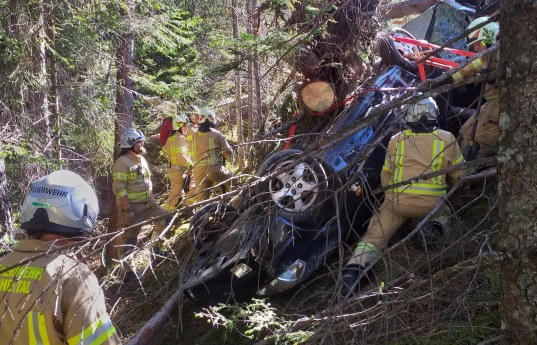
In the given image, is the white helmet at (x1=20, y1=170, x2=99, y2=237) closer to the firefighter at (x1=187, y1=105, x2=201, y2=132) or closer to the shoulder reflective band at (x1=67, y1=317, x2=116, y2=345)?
the shoulder reflective band at (x1=67, y1=317, x2=116, y2=345)

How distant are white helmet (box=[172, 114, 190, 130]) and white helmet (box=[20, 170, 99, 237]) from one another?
7123 mm

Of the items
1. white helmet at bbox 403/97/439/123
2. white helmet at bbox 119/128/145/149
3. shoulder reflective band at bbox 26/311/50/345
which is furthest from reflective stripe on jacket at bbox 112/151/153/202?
shoulder reflective band at bbox 26/311/50/345

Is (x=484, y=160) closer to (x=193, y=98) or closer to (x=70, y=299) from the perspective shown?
(x=70, y=299)

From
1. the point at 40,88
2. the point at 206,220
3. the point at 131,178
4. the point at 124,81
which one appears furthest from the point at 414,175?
the point at 124,81

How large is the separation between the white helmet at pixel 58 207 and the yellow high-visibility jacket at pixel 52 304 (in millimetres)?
86

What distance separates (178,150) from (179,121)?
544mm

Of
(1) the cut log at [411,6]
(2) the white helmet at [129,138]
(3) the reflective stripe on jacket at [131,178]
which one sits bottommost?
(3) the reflective stripe on jacket at [131,178]

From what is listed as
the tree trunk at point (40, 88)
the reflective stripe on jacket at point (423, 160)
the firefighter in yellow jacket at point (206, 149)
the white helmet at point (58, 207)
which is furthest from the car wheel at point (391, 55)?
the tree trunk at point (40, 88)

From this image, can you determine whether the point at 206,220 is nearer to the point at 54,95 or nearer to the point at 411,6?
the point at 54,95

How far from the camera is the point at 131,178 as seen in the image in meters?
7.74

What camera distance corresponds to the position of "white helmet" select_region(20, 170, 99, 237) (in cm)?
215

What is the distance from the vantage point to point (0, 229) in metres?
6.78

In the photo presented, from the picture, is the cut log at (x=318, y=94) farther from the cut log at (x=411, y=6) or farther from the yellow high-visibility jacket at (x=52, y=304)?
the yellow high-visibility jacket at (x=52, y=304)

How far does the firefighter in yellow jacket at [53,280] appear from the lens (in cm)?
204
